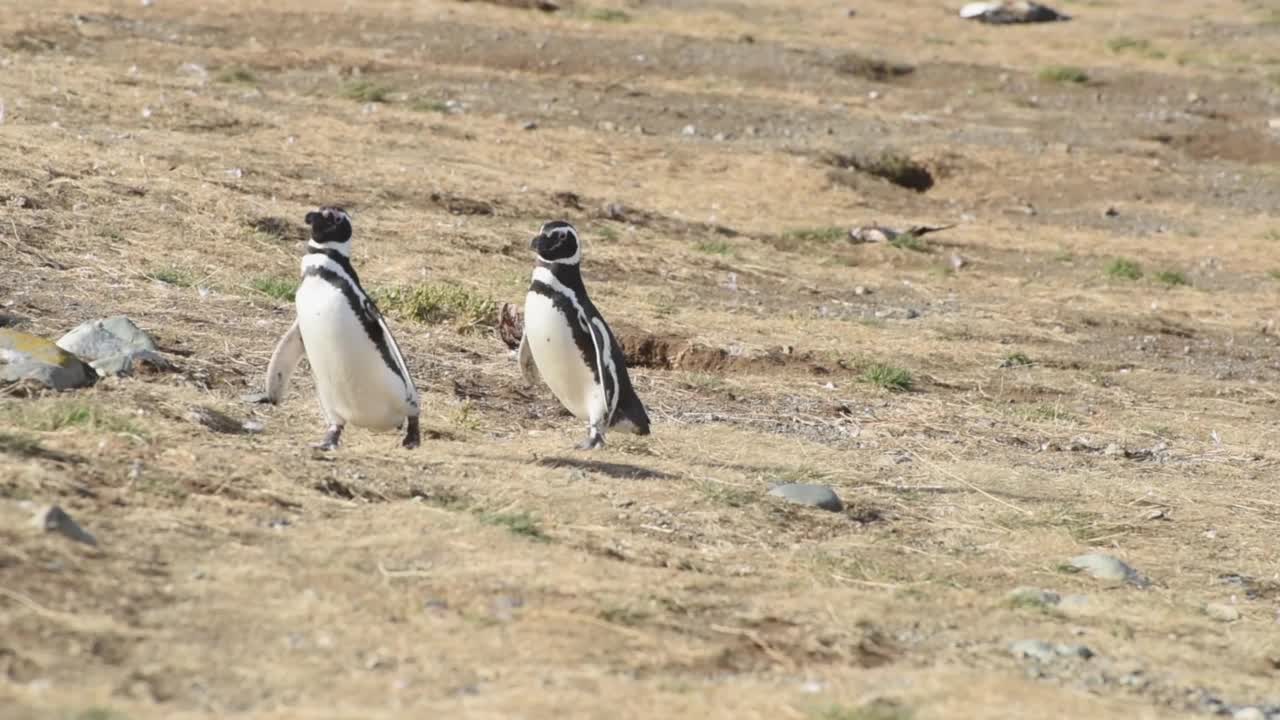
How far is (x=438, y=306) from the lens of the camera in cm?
1001

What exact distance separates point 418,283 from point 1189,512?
4.29 meters

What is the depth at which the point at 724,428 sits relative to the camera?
865cm

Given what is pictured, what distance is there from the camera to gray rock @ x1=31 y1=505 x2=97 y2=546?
5.10 m

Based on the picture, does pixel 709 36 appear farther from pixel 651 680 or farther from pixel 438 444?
pixel 651 680

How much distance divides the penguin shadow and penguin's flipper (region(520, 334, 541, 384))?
1086 millimetres

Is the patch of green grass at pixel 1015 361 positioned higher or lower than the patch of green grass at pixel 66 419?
lower

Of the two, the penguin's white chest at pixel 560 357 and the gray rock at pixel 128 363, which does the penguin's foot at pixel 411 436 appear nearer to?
the penguin's white chest at pixel 560 357

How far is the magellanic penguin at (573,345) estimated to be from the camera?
7.85 meters

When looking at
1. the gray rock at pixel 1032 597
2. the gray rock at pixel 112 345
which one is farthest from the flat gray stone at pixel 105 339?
the gray rock at pixel 1032 597

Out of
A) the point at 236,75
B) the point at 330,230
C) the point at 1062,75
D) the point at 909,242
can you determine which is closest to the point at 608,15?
the point at 1062,75

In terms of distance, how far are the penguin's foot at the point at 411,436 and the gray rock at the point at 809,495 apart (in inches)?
51.9

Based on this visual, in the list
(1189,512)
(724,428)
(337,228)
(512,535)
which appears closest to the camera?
(512,535)

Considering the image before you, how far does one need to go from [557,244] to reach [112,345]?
1766 millimetres

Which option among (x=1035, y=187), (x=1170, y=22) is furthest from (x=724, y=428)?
(x=1170, y=22)
